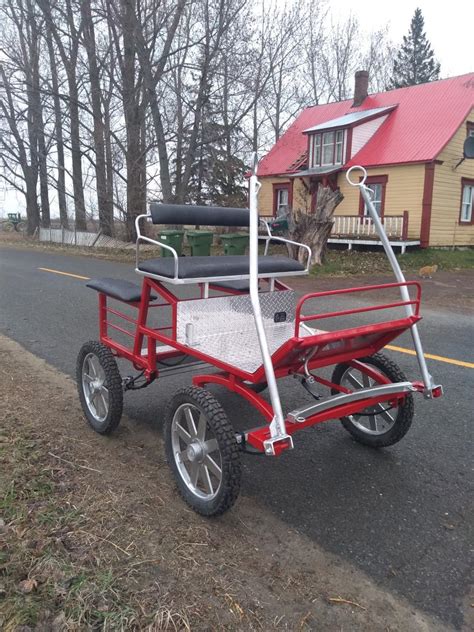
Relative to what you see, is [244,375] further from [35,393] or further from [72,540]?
[35,393]

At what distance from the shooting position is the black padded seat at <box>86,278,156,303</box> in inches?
148

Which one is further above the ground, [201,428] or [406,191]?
[406,191]

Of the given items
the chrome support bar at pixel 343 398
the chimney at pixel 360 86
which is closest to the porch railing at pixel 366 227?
the chimney at pixel 360 86

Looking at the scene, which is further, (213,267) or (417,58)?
(417,58)

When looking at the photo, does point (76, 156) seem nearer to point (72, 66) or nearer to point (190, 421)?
point (72, 66)

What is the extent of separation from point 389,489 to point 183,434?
50.6 inches

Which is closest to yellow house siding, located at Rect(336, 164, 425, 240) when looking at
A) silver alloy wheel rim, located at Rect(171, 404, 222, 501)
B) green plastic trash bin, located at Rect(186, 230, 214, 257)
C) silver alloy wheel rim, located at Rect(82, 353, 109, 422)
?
green plastic trash bin, located at Rect(186, 230, 214, 257)

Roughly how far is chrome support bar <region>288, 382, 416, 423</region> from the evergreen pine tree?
51474 mm

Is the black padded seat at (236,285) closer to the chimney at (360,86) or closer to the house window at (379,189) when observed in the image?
the house window at (379,189)

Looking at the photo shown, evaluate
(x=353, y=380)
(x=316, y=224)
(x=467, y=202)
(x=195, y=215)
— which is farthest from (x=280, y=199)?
(x=353, y=380)

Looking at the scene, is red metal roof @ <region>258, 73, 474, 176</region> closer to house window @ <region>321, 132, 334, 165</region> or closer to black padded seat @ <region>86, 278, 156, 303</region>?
house window @ <region>321, 132, 334, 165</region>

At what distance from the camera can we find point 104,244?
23.1 meters

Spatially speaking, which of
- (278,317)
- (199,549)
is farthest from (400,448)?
(199,549)

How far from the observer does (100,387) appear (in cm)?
389
